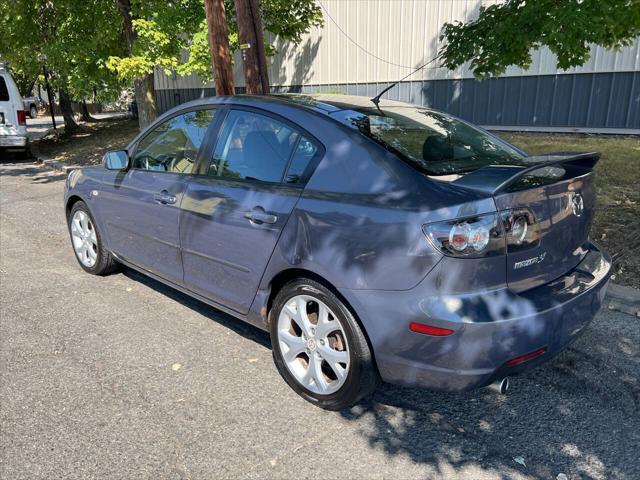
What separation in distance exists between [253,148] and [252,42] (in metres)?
4.30

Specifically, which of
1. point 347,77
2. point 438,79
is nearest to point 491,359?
point 438,79

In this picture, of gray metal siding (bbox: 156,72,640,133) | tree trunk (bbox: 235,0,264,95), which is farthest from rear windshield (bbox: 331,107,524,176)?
gray metal siding (bbox: 156,72,640,133)

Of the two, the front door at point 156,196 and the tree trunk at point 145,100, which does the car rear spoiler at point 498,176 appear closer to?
the front door at point 156,196

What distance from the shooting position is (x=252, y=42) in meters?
7.13

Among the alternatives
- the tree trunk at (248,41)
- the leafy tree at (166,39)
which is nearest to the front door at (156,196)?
the tree trunk at (248,41)

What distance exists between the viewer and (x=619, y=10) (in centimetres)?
439

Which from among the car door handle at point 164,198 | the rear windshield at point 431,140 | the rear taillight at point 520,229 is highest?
the rear windshield at point 431,140

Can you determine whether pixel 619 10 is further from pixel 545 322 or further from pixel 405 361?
pixel 405 361

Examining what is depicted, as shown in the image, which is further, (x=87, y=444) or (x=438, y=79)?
(x=438, y=79)

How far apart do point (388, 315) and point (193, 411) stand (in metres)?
1.27

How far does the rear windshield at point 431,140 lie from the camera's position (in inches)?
113

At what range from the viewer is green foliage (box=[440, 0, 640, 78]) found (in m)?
4.40

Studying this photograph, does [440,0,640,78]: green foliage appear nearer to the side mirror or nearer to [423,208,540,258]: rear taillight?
[423,208,540,258]: rear taillight

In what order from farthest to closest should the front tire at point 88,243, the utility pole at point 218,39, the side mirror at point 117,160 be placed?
the utility pole at point 218,39 → the front tire at point 88,243 → the side mirror at point 117,160
